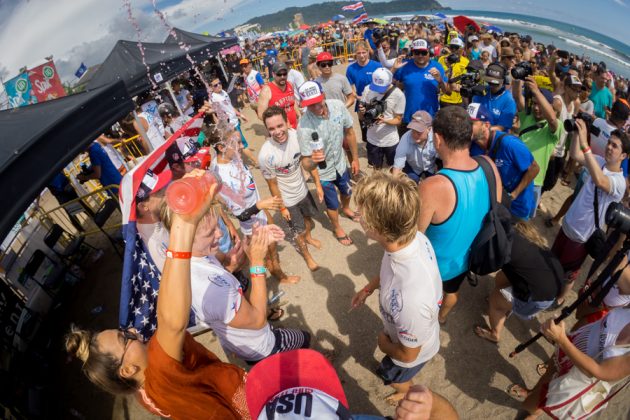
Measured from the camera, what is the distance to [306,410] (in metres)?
0.84

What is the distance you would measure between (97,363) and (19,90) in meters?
8.57

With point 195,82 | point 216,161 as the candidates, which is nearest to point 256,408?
point 216,161

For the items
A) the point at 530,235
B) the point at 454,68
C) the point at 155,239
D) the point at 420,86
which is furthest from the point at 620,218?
the point at 454,68

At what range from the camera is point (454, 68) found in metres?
6.92

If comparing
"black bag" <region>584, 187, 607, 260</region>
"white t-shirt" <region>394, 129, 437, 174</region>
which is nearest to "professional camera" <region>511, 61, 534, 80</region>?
"white t-shirt" <region>394, 129, 437, 174</region>

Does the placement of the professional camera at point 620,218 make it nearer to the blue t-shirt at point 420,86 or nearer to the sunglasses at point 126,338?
the sunglasses at point 126,338

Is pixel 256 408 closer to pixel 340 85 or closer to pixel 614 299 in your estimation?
pixel 614 299

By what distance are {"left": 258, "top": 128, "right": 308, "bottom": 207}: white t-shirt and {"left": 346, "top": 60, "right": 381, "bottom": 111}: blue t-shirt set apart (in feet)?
9.47

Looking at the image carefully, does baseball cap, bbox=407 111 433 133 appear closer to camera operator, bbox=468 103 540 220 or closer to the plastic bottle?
camera operator, bbox=468 103 540 220

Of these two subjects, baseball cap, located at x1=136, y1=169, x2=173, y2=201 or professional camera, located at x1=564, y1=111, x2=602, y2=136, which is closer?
baseball cap, located at x1=136, y1=169, x2=173, y2=201

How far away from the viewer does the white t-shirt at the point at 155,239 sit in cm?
243

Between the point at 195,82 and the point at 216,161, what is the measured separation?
12.6 m

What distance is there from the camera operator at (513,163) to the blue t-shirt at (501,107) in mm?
1079

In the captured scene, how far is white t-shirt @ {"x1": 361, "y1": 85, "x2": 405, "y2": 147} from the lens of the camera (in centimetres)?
458
